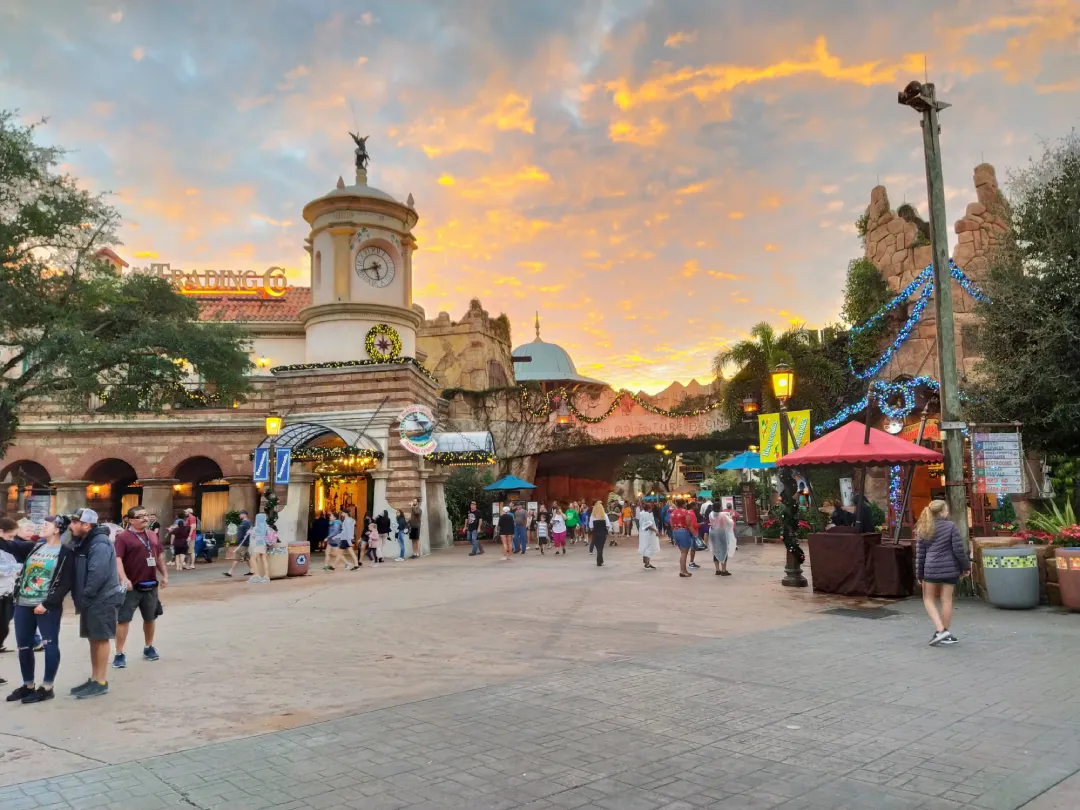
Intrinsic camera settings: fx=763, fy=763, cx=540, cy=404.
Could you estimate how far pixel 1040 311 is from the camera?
51.5ft

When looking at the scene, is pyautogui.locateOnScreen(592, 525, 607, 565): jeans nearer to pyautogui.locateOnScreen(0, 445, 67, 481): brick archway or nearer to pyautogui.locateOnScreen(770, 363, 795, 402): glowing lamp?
pyautogui.locateOnScreen(770, 363, 795, 402): glowing lamp

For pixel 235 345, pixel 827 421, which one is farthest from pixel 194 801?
pixel 827 421

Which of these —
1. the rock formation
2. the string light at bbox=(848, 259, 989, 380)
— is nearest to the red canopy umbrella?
the rock formation

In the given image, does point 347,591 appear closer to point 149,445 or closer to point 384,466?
point 384,466

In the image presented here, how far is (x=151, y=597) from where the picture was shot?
8.53 m

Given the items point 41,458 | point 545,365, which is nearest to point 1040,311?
point 41,458

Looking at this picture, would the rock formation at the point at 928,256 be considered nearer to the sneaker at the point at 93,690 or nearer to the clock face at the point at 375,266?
the clock face at the point at 375,266

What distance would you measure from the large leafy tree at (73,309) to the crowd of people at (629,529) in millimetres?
10050

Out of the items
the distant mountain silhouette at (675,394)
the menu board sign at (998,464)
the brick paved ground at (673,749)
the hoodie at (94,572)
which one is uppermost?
the distant mountain silhouette at (675,394)

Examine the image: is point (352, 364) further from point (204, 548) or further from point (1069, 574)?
point (1069, 574)

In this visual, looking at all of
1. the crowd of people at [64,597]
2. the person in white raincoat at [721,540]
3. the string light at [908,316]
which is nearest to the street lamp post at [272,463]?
the person in white raincoat at [721,540]

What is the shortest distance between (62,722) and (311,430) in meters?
18.6

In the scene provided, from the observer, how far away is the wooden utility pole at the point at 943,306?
11469 mm

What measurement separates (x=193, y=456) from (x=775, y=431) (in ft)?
66.8
